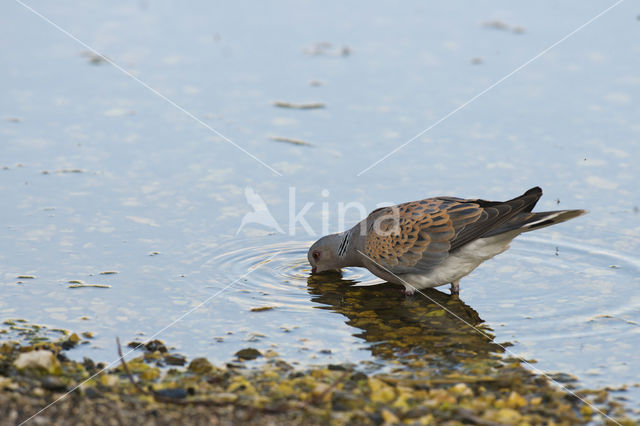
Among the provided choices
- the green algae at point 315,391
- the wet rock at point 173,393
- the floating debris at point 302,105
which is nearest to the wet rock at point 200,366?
the green algae at point 315,391

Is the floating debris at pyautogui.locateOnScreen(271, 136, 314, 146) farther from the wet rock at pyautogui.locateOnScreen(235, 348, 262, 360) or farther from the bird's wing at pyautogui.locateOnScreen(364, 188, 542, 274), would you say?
the wet rock at pyautogui.locateOnScreen(235, 348, 262, 360)

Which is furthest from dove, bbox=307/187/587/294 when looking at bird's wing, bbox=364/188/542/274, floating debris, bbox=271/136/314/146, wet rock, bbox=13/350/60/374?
wet rock, bbox=13/350/60/374

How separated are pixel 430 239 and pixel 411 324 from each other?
921 millimetres

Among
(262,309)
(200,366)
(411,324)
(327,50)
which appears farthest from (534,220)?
(327,50)

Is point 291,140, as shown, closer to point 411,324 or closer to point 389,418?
point 411,324

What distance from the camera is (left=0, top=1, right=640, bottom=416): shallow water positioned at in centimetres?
775

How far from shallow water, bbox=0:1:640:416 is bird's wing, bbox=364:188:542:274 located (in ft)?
1.32

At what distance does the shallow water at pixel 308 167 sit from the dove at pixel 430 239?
25 cm

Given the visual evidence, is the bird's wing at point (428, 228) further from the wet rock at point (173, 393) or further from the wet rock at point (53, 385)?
the wet rock at point (53, 385)

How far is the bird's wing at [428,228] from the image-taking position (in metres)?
8.19

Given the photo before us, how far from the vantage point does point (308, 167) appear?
10828mm

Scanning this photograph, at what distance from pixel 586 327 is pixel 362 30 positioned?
8.49 meters

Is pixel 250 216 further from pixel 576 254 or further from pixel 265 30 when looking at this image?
pixel 265 30

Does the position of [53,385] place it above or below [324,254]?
below
